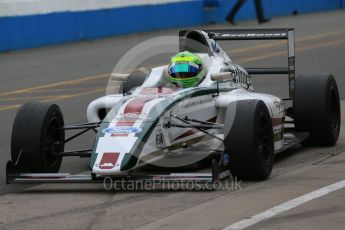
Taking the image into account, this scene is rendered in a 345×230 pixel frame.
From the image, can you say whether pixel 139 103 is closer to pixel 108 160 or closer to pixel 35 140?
pixel 108 160

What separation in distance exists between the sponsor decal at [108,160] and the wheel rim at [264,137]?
55.0 inches

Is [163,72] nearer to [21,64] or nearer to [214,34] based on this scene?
[214,34]

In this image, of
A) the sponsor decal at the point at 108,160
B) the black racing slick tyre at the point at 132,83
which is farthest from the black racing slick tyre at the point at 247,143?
the black racing slick tyre at the point at 132,83

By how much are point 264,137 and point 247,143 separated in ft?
1.67

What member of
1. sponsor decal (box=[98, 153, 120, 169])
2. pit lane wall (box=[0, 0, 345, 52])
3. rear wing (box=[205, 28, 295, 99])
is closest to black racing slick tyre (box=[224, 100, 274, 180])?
sponsor decal (box=[98, 153, 120, 169])

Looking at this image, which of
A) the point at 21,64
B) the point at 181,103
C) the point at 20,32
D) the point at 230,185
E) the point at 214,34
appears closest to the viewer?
the point at 230,185

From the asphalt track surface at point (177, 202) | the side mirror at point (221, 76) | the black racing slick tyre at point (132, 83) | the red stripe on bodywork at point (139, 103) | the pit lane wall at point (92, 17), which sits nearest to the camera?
the asphalt track surface at point (177, 202)

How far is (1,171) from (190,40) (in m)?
2.51

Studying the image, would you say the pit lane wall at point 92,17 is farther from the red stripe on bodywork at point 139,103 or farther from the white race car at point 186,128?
the red stripe on bodywork at point 139,103

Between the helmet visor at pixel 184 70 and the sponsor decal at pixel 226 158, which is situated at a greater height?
the helmet visor at pixel 184 70

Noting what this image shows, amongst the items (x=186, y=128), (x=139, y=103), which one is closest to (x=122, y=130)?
(x=139, y=103)

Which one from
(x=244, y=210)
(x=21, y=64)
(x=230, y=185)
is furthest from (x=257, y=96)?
(x=21, y=64)

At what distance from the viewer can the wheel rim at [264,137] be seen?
9.12 m

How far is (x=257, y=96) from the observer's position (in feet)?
33.3
